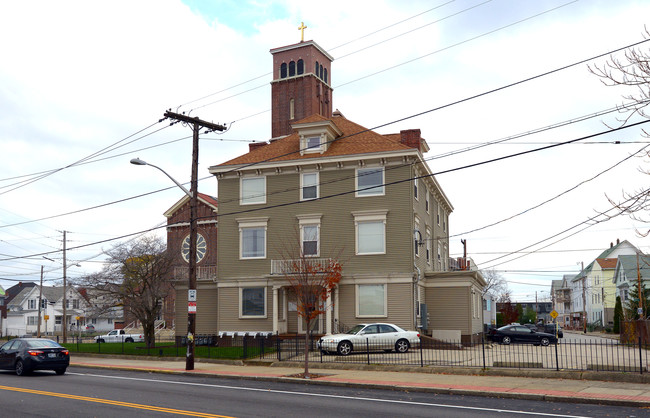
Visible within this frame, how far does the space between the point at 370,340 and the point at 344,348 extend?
1.41m

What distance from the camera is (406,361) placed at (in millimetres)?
25156

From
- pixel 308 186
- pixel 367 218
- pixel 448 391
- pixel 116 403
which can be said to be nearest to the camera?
pixel 116 403

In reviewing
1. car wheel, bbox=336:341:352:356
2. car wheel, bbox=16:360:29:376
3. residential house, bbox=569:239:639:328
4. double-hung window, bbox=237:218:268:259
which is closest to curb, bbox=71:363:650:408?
car wheel, bbox=16:360:29:376

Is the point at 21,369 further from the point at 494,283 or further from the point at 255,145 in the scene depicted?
the point at 494,283

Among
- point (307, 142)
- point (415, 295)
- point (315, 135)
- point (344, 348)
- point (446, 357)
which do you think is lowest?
point (446, 357)

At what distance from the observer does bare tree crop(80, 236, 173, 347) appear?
36.2 metres

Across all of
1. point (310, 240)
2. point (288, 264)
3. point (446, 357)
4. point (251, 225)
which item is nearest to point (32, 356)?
point (288, 264)

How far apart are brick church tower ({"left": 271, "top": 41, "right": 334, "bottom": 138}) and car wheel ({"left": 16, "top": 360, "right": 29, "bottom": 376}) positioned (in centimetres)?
3769

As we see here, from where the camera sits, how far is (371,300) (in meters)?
35.3

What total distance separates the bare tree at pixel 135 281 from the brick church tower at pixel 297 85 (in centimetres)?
2341

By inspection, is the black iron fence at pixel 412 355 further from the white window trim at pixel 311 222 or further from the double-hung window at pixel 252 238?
the white window trim at pixel 311 222

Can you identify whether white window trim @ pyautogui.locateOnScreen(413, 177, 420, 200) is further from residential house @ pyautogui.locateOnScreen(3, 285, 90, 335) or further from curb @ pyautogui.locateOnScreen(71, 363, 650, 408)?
residential house @ pyautogui.locateOnScreen(3, 285, 90, 335)

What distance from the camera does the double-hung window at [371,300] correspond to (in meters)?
35.0

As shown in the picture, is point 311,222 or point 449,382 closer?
point 449,382
